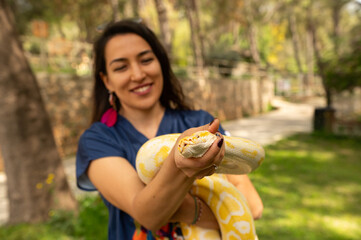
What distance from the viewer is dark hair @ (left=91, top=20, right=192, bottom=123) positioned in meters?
1.72

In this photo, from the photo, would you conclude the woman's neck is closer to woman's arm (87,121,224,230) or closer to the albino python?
woman's arm (87,121,224,230)

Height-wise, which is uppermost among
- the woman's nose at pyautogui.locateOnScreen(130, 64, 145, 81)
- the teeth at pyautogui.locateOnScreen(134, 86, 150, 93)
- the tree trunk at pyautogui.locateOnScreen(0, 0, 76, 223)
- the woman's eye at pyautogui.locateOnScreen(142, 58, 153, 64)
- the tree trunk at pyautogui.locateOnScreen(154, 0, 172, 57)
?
the tree trunk at pyautogui.locateOnScreen(154, 0, 172, 57)

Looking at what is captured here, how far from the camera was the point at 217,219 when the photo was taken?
1435 millimetres

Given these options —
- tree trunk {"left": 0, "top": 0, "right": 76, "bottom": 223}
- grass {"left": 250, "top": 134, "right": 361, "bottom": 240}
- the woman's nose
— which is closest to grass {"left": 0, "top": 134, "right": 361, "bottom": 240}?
grass {"left": 250, "top": 134, "right": 361, "bottom": 240}

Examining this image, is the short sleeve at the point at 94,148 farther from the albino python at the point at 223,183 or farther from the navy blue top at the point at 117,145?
the albino python at the point at 223,183

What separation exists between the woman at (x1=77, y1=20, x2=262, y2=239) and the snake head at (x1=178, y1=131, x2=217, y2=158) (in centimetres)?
12

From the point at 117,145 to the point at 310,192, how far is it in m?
5.35

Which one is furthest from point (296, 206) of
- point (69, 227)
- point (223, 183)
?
point (223, 183)

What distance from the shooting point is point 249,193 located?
1.63 meters

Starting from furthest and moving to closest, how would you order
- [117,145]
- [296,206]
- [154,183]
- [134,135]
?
[296,206], [134,135], [117,145], [154,183]

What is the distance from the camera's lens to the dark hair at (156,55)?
5.64ft

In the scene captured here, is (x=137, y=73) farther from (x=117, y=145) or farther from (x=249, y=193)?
(x=249, y=193)

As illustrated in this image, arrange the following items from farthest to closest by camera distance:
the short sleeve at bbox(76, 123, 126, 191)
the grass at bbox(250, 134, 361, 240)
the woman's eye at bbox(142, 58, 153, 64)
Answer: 1. the grass at bbox(250, 134, 361, 240)
2. the woman's eye at bbox(142, 58, 153, 64)
3. the short sleeve at bbox(76, 123, 126, 191)

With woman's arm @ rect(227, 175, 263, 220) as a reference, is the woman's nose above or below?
above
